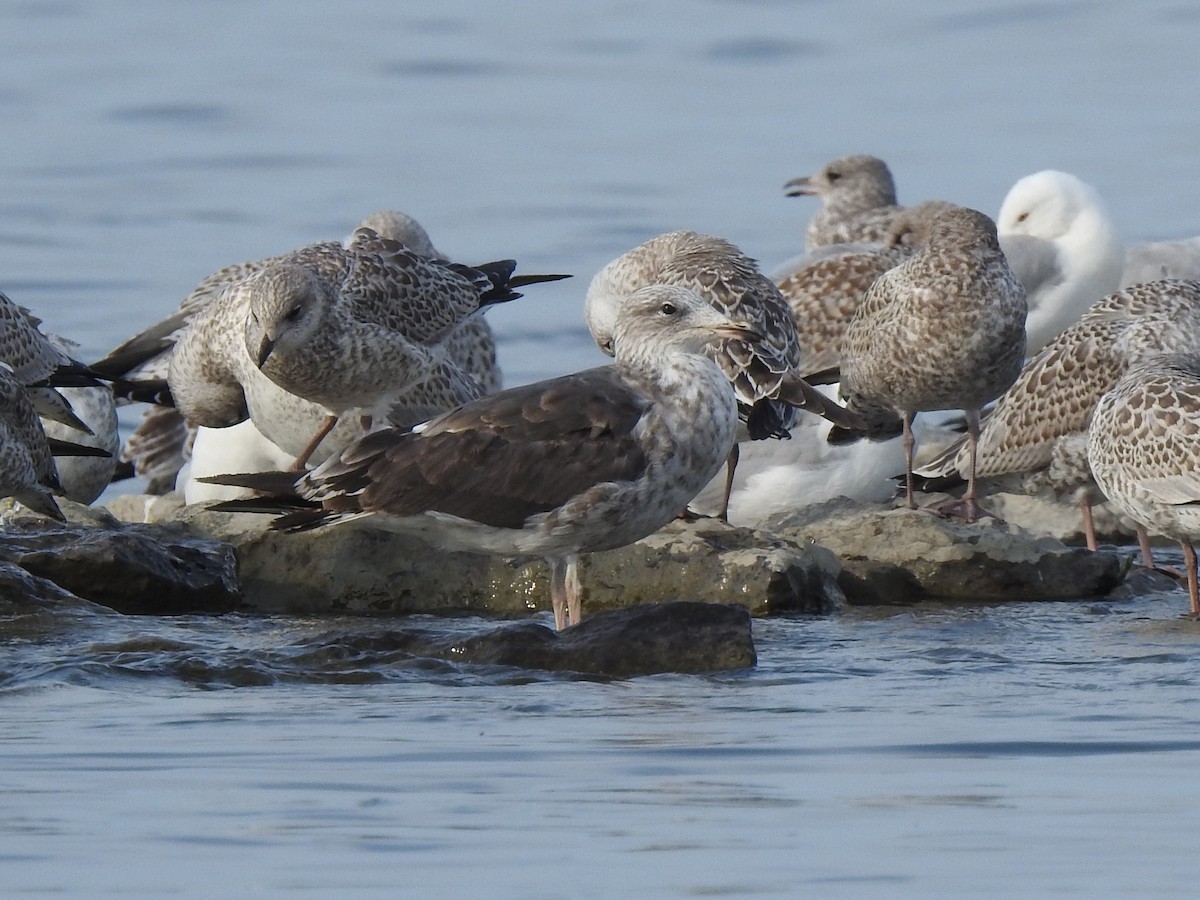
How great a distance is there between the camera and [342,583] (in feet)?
28.0

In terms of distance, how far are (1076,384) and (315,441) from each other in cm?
288

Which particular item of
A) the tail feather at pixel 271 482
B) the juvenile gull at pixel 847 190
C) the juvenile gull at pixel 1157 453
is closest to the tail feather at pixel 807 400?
the juvenile gull at pixel 1157 453

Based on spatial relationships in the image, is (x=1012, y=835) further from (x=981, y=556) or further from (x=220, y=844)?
(x=981, y=556)

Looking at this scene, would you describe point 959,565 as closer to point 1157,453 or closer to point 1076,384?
point 1157,453

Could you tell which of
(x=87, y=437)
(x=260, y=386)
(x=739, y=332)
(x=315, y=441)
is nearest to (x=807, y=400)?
(x=739, y=332)

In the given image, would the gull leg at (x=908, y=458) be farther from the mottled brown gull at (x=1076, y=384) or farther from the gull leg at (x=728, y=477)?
the gull leg at (x=728, y=477)

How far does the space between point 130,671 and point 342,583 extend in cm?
171

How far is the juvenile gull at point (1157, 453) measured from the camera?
8.20 metres

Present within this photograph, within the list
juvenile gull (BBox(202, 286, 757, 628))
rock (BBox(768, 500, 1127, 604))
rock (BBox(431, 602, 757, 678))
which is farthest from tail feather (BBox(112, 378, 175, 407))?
rock (BBox(431, 602, 757, 678))

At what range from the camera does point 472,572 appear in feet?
28.2

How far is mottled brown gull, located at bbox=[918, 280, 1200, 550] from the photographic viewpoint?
9906 mm

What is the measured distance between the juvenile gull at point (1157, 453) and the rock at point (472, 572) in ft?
3.13

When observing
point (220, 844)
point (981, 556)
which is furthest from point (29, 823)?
point (981, 556)

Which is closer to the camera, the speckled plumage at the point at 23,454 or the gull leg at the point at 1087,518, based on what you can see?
the speckled plumage at the point at 23,454
